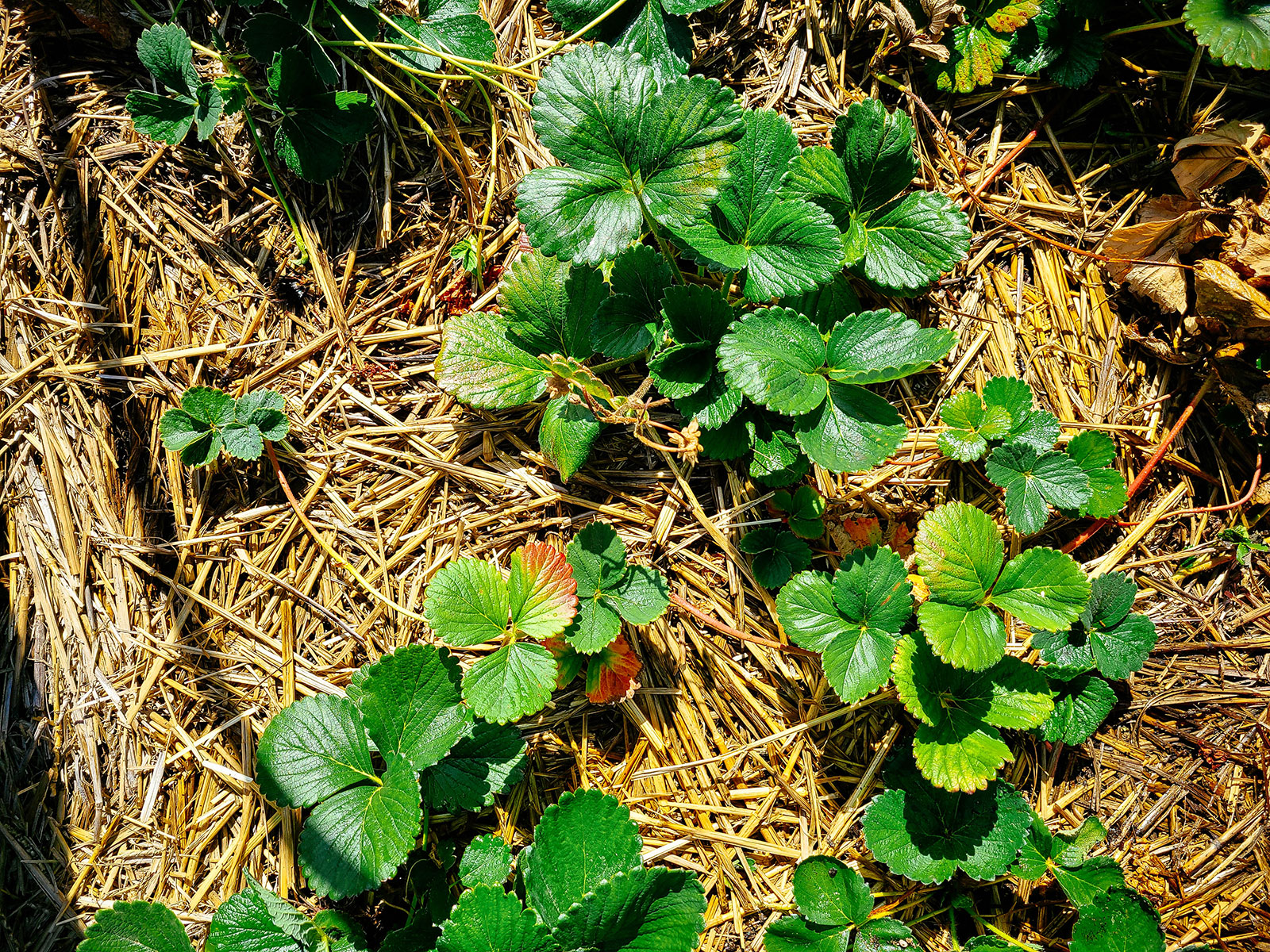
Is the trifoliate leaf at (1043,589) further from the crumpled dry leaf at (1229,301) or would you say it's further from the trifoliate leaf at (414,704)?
the trifoliate leaf at (414,704)

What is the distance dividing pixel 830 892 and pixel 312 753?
120 centimetres

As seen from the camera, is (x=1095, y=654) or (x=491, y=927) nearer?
(x=491, y=927)

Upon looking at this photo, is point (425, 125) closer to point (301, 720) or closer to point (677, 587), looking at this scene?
point (677, 587)

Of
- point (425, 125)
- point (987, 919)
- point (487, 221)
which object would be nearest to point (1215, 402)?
point (987, 919)

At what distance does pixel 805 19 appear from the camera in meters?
2.02

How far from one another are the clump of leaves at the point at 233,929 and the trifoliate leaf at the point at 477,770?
0.36 meters

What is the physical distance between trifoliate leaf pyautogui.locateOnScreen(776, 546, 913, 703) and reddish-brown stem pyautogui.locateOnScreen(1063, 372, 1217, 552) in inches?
20.1

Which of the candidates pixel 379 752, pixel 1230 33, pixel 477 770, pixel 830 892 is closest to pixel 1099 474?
pixel 1230 33

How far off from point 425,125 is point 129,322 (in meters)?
0.85

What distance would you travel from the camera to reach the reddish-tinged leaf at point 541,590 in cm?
176

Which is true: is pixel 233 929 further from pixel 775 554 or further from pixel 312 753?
pixel 775 554

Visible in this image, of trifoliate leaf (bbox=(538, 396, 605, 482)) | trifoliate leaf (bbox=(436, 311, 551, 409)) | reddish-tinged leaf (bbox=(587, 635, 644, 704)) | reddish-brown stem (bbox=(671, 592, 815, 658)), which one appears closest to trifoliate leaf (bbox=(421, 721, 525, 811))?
reddish-tinged leaf (bbox=(587, 635, 644, 704))

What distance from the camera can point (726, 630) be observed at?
195cm

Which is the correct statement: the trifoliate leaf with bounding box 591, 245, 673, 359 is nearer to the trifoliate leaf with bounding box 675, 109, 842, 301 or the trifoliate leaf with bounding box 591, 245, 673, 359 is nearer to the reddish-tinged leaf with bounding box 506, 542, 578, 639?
the trifoliate leaf with bounding box 675, 109, 842, 301
